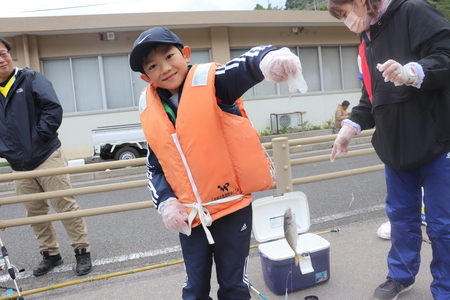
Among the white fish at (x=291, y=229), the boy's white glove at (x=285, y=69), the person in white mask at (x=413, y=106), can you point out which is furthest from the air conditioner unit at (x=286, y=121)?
the boy's white glove at (x=285, y=69)

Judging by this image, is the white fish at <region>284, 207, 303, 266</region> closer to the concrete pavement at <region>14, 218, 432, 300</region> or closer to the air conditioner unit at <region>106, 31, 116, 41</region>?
the concrete pavement at <region>14, 218, 432, 300</region>

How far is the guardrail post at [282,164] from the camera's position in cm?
330

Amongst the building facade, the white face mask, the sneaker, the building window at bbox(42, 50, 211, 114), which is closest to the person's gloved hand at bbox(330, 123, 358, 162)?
the white face mask

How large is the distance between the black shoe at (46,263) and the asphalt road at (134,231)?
58 mm

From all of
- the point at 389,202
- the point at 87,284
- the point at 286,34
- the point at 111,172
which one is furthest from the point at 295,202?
the point at 286,34

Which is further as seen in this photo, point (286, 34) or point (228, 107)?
point (286, 34)

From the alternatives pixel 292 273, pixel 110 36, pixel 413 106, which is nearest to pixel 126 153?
pixel 110 36

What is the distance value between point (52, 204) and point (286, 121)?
1227 centimetres

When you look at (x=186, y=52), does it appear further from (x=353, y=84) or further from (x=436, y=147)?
(x=353, y=84)

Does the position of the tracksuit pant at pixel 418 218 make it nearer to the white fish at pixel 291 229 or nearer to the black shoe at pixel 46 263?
the white fish at pixel 291 229

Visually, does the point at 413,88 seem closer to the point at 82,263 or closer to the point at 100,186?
the point at 100,186

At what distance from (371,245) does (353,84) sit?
47.1 ft

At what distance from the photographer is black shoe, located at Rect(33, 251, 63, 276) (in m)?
3.50

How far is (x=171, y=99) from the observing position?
204 cm
